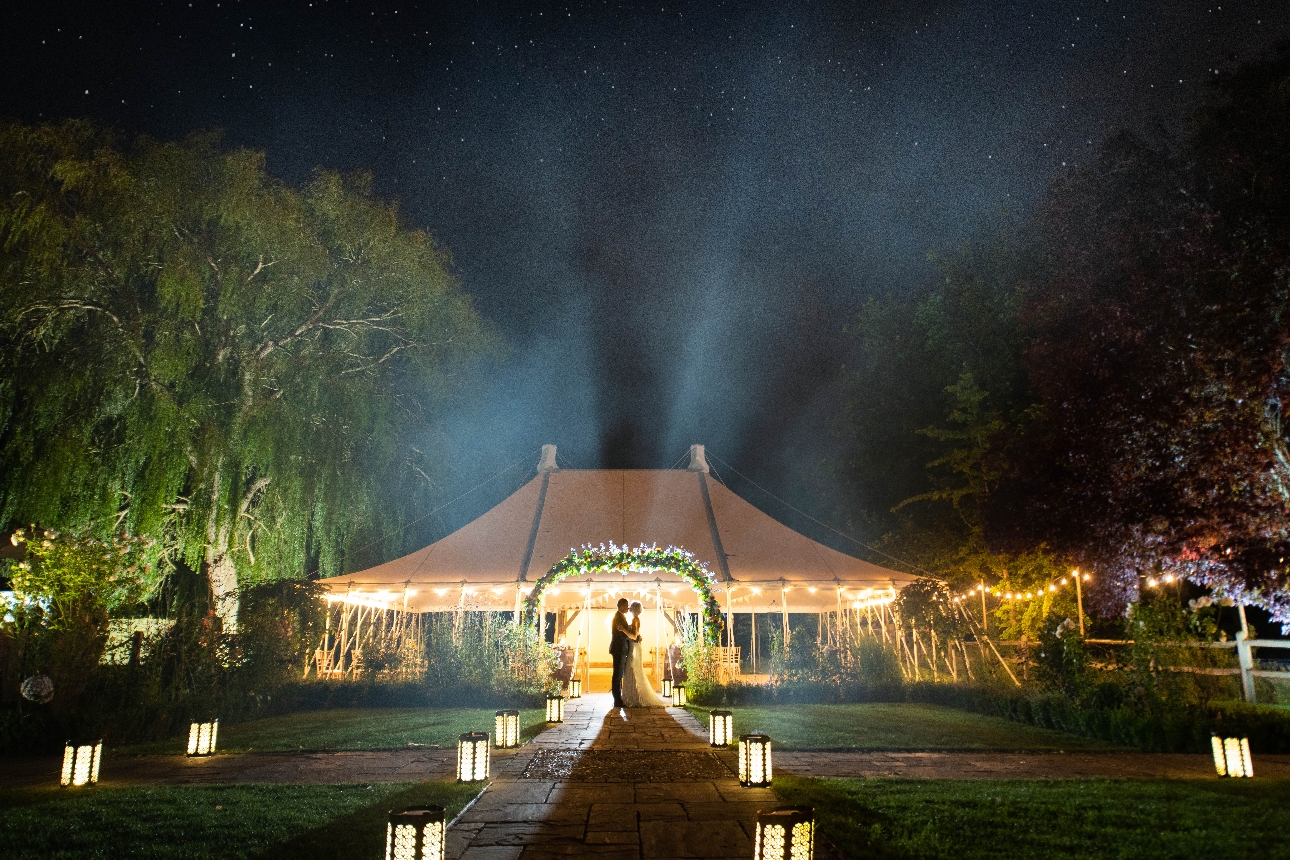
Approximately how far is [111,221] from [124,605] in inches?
190

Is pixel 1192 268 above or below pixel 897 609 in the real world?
above

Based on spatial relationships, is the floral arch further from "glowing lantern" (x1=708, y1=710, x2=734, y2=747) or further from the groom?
"glowing lantern" (x1=708, y1=710, x2=734, y2=747)

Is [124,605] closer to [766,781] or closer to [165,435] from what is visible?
[165,435]

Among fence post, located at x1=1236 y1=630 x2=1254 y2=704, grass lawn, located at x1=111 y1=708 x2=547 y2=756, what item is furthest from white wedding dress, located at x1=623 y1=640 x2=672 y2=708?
fence post, located at x1=1236 y1=630 x2=1254 y2=704

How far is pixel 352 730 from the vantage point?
26.0ft

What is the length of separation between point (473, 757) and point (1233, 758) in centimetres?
478

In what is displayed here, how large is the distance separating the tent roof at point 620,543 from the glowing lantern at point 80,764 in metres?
7.57

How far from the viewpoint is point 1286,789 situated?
4.93 m

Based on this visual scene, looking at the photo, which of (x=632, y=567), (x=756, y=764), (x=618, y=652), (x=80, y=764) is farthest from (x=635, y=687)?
(x=80, y=764)

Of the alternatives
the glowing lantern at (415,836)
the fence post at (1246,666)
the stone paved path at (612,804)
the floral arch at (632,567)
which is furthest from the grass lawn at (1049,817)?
the floral arch at (632,567)

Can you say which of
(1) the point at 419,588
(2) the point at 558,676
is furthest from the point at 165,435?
(2) the point at 558,676

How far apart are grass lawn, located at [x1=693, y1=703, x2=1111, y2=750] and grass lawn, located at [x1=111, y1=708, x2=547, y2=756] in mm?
2324

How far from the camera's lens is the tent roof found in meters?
13.0

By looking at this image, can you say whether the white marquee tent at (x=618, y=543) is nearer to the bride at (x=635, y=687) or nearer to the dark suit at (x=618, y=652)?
the bride at (x=635, y=687)
